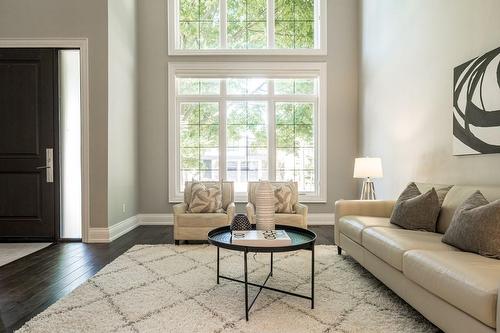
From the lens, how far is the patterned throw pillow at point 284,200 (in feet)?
15.0

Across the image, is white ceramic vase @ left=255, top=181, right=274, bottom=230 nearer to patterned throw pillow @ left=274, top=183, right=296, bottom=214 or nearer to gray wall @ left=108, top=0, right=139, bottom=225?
patterned throw pillow @ left=274, top=183, right=296, bottom=214

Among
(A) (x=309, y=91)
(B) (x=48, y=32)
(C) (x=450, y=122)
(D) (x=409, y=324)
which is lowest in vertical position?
(D) (x=409, y=324)

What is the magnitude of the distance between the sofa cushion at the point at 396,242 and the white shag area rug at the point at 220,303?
1.13 feet

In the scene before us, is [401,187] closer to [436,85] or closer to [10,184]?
[436,85]

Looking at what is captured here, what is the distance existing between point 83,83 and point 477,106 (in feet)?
14.6

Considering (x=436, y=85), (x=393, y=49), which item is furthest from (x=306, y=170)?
(x=436, y=85)

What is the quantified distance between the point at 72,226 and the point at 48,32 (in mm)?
2576

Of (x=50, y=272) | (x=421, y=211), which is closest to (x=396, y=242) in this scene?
(x=421, y=211)

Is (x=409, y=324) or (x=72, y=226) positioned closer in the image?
(x=409, y=324)

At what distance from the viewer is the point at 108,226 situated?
464 cm

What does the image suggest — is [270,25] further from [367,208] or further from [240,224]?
[240,224]

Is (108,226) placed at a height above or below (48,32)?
below

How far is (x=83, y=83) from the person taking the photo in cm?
459

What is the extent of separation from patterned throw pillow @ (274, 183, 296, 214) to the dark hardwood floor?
61 centimetres
